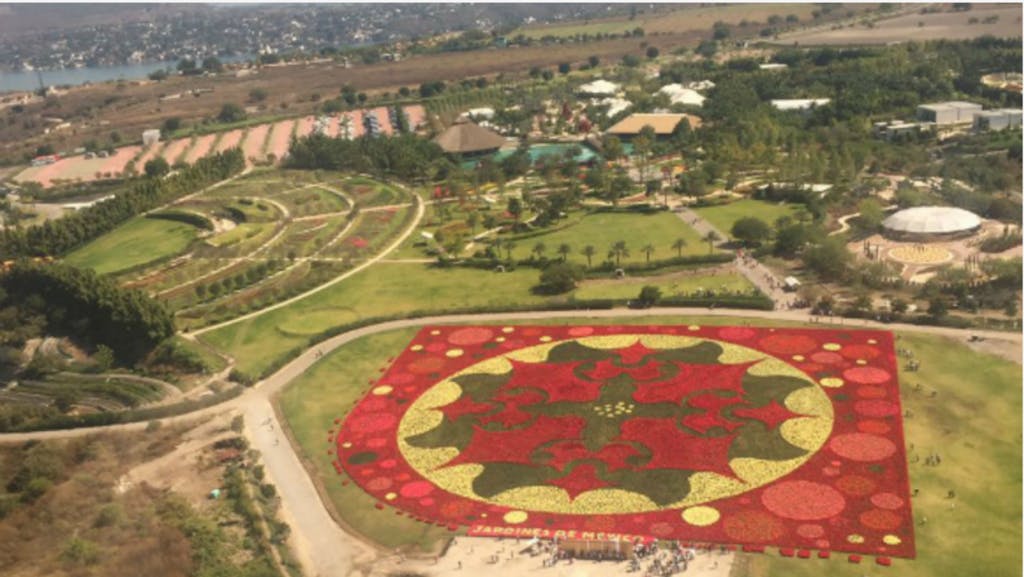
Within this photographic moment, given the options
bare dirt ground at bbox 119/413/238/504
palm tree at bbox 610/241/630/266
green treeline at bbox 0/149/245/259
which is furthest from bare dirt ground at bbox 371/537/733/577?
green treeline at bbox 0/149/245/259

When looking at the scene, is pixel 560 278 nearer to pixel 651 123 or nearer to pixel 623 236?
pixel 623 236

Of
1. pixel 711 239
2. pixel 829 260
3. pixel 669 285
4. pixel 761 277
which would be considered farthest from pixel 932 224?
pixel 669 285

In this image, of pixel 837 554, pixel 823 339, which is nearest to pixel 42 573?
pixel 837 554

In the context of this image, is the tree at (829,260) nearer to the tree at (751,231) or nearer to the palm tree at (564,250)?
the tree at (751,231)

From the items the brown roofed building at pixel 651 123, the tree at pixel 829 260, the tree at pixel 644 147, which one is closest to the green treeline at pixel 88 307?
the tree at pixel 829 260

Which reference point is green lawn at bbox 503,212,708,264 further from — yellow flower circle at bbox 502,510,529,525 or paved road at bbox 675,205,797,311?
yellow flower circle at bbox 502,510,529,525

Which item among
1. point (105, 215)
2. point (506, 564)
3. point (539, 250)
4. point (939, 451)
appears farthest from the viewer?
point (105, 215)

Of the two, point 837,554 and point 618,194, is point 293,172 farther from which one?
point 837,554
